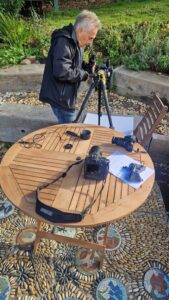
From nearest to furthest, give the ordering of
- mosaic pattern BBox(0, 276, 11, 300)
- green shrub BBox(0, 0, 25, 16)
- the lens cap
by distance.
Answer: mosaic pattern BBox(0, 276, 11, 300) → the lens cap → green shrub BBox(0, 0, 25, 16)

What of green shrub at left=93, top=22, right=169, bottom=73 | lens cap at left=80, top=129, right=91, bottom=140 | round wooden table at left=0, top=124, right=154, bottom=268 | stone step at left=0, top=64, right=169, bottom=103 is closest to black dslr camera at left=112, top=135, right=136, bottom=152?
round wooden table at left=0, top=124, right=154, bottom=268

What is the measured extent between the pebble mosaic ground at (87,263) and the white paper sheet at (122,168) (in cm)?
94

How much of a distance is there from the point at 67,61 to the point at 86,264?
2.17 metres

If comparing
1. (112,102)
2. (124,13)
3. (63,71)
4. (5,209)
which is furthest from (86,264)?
(124,13)

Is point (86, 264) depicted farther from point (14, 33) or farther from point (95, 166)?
point (14, 33)

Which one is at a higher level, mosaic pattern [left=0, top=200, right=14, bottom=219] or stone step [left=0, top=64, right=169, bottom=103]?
stone step [left=0, top=64, right=169, bottom=103]

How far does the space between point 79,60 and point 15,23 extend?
3242 mm

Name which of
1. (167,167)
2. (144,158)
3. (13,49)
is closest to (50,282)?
(144,158)

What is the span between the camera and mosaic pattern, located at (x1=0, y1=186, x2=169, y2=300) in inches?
98.0

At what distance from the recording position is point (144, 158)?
2.62 metres

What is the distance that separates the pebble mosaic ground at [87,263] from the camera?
2.49 m

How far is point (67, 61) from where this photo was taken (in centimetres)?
300

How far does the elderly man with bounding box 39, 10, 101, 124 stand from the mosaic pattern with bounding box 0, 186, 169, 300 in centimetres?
151

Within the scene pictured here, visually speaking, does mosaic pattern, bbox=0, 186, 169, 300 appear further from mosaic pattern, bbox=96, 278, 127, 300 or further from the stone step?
the stone step
